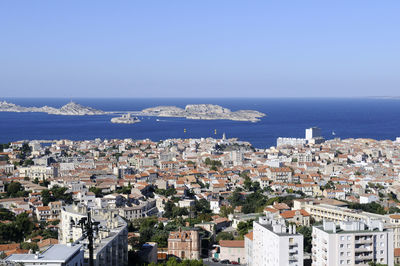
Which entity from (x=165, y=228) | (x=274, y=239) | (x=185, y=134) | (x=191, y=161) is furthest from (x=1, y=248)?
(x=185, y=134)

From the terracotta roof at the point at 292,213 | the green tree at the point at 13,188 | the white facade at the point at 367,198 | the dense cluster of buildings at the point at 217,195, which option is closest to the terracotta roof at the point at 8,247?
the dense cluster of buildings at the point at 217,195

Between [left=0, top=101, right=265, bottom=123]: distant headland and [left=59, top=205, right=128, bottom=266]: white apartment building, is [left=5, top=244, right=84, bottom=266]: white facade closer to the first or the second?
[left=59, top=205, right=128, bottom=266]: white apartment building

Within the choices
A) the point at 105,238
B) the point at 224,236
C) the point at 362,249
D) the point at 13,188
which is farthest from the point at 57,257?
the point at 13,188

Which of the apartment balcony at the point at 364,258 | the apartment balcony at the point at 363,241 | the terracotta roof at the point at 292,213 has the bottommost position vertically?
the terracotta roof at the point at 292,213

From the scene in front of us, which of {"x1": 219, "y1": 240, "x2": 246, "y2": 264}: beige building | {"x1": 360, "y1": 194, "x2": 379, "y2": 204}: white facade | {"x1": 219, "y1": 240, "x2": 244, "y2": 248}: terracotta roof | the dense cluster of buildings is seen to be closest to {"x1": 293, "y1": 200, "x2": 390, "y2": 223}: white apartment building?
the dense cluster of buildings

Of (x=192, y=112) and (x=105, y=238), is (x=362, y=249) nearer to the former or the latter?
(x=105, y=238)

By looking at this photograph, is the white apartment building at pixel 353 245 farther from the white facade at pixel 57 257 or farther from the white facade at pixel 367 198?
the white facade at pixel 367 198

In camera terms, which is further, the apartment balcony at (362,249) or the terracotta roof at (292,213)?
the terracotta roof at (292,213)
